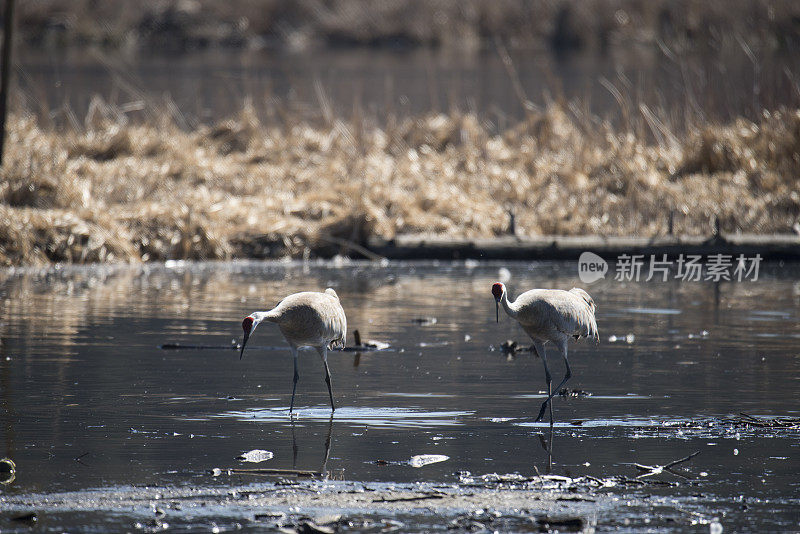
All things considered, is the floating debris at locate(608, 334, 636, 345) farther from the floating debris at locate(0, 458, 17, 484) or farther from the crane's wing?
the floating debris at locate(0, 458, 17, 484)

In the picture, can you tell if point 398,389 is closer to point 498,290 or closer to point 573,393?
point 573,393

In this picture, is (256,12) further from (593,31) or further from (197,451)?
(197,451)

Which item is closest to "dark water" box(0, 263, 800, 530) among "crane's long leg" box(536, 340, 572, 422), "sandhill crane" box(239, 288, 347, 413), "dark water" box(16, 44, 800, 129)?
"crane's long leg" box(536, 340, 572, 422)

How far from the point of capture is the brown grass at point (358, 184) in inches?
816

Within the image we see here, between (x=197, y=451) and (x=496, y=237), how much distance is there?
1204 centimetres

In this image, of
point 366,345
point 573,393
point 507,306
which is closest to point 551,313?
point 507,306

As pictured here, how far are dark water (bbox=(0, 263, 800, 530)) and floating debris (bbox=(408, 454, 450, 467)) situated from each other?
0.17 feet

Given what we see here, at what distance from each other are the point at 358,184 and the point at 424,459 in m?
14.5

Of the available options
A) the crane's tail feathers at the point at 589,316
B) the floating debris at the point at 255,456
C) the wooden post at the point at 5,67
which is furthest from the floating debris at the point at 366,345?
the wooden post at the point at 5,67

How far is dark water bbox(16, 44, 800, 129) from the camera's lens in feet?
94.5

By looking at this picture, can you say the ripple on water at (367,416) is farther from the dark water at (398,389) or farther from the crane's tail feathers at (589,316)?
the crane's tail feathers at (589,316)

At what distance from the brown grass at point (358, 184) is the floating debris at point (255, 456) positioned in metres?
11.0

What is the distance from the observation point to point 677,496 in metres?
8.18

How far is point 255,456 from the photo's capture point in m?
9.05
